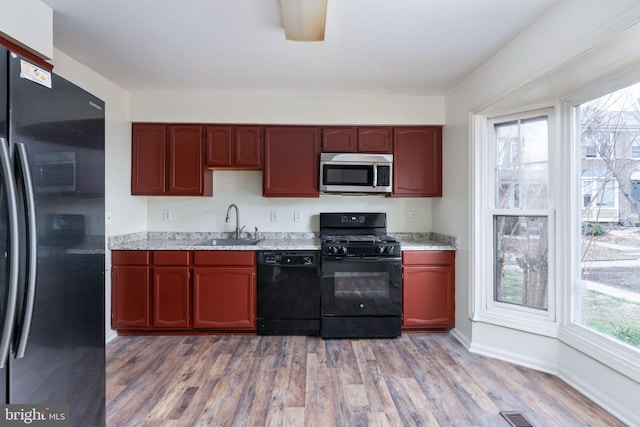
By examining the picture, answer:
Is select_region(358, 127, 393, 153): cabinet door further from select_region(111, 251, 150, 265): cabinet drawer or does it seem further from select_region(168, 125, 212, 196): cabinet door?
select_region(111, 251, 150, 265): cabinet drawer

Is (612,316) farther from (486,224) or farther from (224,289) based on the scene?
(224,289)

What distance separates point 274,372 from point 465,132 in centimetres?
251

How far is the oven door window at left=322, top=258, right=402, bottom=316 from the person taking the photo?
291 cm

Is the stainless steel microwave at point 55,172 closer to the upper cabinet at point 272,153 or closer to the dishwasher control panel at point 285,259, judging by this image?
the dishwasher control panel at point 285,259

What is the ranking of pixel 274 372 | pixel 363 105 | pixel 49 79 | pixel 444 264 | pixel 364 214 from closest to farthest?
pixel 49 79 → pixel 274 372 → pixel 444 264 → pixel 363 105 → pixel 364 214

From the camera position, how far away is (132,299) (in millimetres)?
2908

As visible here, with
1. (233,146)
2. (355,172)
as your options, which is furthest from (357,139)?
(233,146)

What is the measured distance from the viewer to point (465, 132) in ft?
9.16

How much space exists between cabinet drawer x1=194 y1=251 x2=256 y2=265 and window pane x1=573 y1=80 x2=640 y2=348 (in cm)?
262

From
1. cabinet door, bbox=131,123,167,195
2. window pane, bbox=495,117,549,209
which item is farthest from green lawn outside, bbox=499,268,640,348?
cabinet door, bbox=131,123,167,195

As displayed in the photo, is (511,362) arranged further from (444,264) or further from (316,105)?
(316,105)

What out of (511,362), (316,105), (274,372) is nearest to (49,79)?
(274,372)

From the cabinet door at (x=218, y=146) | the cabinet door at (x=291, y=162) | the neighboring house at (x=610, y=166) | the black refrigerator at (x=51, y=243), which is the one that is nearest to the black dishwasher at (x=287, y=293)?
the cabinet door at (x=291, y=162)

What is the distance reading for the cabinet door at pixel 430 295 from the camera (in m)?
2.99
